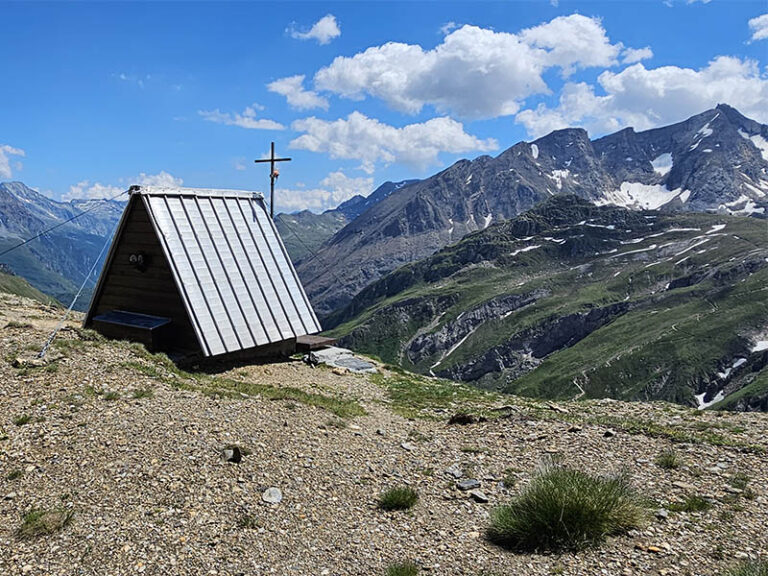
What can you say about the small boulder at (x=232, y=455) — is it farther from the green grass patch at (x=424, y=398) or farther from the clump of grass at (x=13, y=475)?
the green grass patch at (x=424, y=398)

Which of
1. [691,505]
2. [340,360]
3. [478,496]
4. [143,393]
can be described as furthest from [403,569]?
[340,360]

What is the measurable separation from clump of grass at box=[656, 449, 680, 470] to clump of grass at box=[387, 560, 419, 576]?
8.81m

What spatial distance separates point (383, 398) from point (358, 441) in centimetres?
878

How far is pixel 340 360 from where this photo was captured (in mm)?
32312

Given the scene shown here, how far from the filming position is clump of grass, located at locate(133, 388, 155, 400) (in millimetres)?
16481

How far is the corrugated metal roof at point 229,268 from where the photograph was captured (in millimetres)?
25781

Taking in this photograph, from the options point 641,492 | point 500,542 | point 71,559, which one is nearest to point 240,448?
point 71,559

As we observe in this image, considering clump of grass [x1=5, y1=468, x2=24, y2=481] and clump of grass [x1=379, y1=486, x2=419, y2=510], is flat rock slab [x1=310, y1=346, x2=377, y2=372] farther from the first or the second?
clump of grass [x1=5, y1=468, x2=24, y2=481]

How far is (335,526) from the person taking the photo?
11078mm

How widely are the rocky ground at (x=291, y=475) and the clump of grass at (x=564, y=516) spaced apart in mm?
347

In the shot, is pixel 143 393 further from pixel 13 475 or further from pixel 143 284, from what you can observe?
pixel 143 284

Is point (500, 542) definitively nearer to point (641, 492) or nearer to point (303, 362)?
point (641, 492)

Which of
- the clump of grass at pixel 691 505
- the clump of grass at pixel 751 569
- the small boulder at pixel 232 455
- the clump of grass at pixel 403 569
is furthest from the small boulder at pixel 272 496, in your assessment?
the clump of grass at pixel 691 505

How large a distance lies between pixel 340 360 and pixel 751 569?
2524 cm
